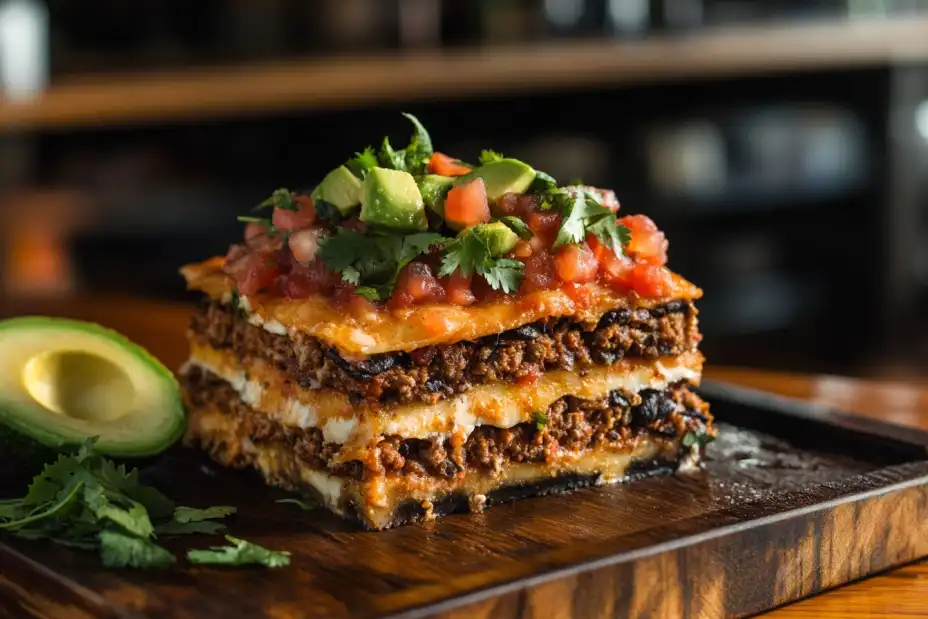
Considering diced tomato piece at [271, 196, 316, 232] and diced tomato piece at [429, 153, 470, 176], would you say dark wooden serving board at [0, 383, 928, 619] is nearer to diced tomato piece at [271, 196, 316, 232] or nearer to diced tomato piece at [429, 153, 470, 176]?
diced tomato piece at [271, 196, 316, 232]

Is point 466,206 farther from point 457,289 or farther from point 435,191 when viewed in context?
point 457,289

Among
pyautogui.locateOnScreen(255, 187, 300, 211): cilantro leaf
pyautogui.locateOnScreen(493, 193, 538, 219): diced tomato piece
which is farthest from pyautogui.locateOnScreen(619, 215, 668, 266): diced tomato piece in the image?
pyautogui.locateOnScreen(255, 187, 300, 211): cilantro leaf

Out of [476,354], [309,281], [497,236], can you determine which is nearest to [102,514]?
[309,281]

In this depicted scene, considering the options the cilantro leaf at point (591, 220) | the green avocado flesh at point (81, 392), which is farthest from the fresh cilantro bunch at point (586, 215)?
the green avocado flesh at point (81, 392)

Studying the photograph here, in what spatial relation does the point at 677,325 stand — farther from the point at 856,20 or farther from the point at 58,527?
the point at 856,20

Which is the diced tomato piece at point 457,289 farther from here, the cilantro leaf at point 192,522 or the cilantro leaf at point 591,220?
the cilantro leaf at point 192,522

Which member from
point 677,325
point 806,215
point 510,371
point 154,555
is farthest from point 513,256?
point 806,215

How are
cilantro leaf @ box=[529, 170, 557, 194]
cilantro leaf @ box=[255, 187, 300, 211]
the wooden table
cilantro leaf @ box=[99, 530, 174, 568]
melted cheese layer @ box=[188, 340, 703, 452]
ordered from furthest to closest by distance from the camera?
cilantro leaf @ box=[255, 187, 300, 211] → cilantro leaf @ box=[529, 170, 557, 194] → melted cheese layer @ box=[188, 340, 703, 452] → the wooden table → cilantro leaf @ box=[99, 530, 174, 568]
